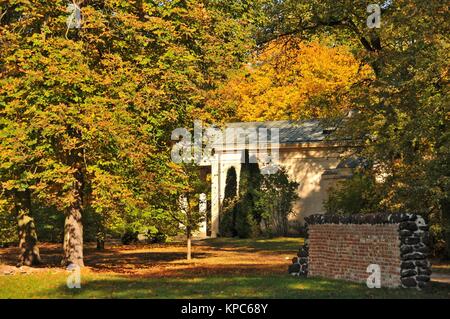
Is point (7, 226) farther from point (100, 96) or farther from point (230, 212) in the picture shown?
point (230, 212)

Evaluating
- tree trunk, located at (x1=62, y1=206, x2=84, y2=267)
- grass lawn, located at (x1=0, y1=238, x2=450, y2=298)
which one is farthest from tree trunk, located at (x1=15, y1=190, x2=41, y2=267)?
tree trunk, located at (x1=62, y1=206, x2=84, y2=267)

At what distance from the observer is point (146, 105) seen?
21.2m

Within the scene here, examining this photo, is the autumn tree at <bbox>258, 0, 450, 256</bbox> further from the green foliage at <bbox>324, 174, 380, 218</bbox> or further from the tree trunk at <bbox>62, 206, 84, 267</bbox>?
the tree trunk at <bbox>62, 206, 84, 267</bbox>

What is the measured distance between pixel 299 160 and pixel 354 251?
2739cm

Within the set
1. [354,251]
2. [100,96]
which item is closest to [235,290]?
[354,251]

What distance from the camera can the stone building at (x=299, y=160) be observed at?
4381 cm

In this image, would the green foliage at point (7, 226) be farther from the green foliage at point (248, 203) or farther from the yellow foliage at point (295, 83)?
the yellow foliage at point (295, 83)

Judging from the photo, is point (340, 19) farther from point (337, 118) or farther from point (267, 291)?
point (267, 291)

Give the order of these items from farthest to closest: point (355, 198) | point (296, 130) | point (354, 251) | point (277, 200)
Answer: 1. point (296, 130)
2. point (277, 200)
3. point (355, 198)
4. point (354, 251)

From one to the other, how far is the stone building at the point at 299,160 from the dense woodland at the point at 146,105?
617 inches

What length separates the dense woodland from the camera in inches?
798

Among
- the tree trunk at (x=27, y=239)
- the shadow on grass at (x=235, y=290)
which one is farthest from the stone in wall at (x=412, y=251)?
the tree trunk at (x=27, y=239)

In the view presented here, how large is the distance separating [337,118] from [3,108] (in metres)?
12.9
